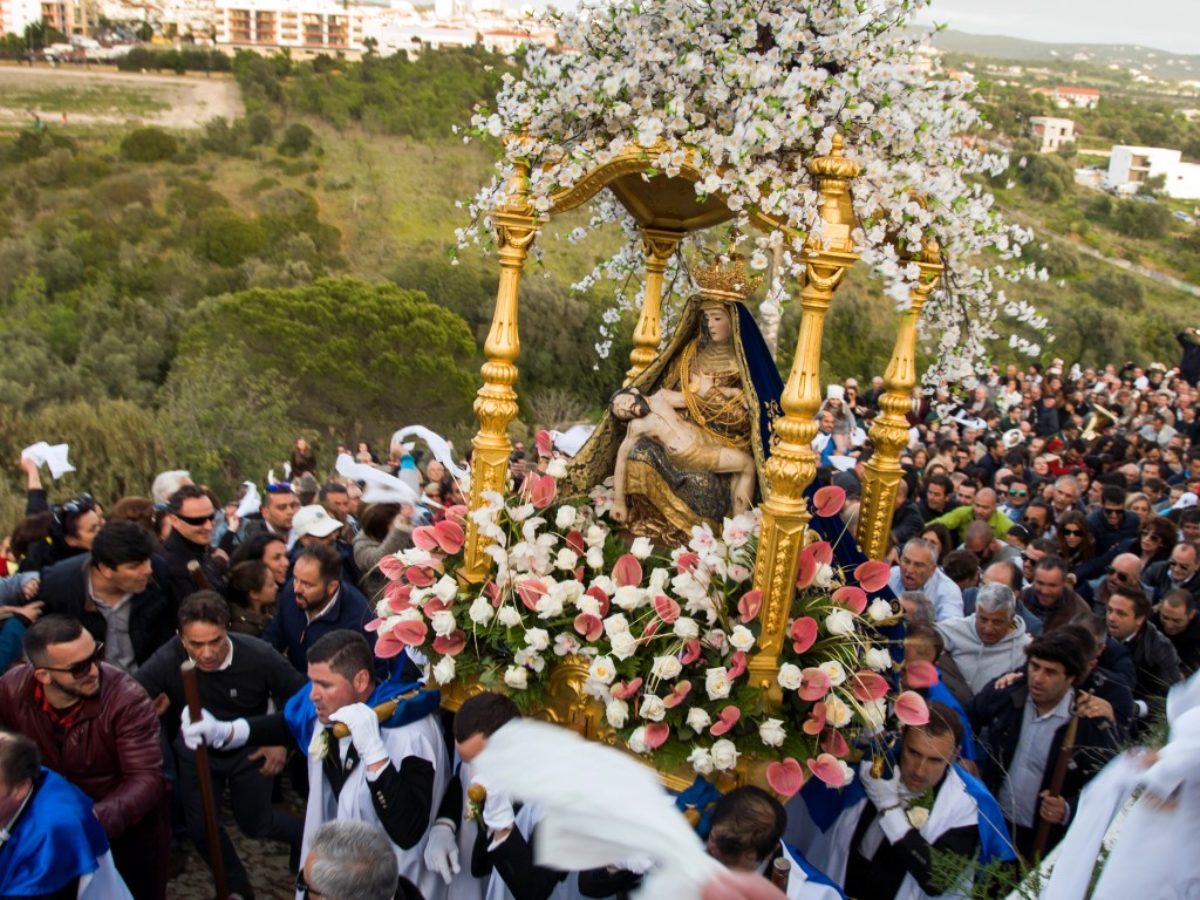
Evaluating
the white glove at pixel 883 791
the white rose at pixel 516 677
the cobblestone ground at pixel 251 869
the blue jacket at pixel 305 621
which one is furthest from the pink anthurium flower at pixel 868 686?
the cobblestone ground at pixel 251 869

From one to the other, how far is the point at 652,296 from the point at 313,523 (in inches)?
96.1

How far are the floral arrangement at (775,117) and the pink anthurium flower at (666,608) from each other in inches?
50.7

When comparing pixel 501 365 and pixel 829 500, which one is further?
pixel 501 365

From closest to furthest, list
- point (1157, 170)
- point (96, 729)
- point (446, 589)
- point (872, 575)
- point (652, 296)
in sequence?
point (96, 729), point (872, 575), point (446, 589), point (652, 296), point (1157, 170)

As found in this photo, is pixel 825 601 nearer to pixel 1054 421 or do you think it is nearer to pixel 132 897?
pixel 132 897

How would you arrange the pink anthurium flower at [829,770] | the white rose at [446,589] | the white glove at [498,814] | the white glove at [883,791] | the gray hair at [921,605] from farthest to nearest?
the gray hair at [921,605] < the white rose at [446,589] < the pink anthurium flower at [829,770] < the white glove at [883,791] < the white glove at [498,814]

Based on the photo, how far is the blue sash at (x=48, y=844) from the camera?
360 cm

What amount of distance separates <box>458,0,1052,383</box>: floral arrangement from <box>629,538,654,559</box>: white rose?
121 cm

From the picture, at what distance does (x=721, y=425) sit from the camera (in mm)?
5328

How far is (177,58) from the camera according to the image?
62062mm

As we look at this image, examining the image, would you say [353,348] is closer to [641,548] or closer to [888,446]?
[888,446]

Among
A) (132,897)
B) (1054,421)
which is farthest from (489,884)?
(1054,421)

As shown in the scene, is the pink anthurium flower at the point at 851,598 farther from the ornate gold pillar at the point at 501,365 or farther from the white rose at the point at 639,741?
the ornate gold pillar at the point at 501,365

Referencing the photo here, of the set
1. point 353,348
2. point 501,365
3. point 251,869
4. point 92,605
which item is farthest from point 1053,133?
point 92,605
